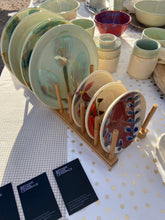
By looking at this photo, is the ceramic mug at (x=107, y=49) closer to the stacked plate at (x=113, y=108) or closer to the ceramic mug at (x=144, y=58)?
the ceramic mug at (x=144, y=58)

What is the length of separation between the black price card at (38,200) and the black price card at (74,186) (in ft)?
0.11

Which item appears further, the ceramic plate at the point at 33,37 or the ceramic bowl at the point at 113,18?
the ceramic bowl at the point at 113,18

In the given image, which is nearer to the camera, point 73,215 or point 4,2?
point 73,215

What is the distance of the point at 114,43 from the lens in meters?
0.75

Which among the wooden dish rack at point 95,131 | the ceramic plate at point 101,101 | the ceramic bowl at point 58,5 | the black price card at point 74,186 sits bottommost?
the black price card at point 74,186

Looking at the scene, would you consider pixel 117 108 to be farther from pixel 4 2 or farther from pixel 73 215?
pixel 4 2

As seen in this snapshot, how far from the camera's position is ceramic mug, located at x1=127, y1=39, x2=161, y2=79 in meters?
0.71

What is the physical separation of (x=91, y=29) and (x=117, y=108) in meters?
0.47

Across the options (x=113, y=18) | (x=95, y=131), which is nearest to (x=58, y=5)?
(x=113, y=18)

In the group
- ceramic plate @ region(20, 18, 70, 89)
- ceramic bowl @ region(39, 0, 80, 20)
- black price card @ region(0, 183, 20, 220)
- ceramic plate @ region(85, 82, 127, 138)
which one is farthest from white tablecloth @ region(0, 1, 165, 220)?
ceramic bowl @ region(39, 0, 80, 20)

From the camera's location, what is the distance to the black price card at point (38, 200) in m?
0.46

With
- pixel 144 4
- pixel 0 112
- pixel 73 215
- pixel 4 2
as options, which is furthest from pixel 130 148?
pixel 4 2

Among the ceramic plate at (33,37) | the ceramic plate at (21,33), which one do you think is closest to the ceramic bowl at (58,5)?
the ceramic plate at (21,33)

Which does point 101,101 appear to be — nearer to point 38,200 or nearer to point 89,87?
point 89,87
